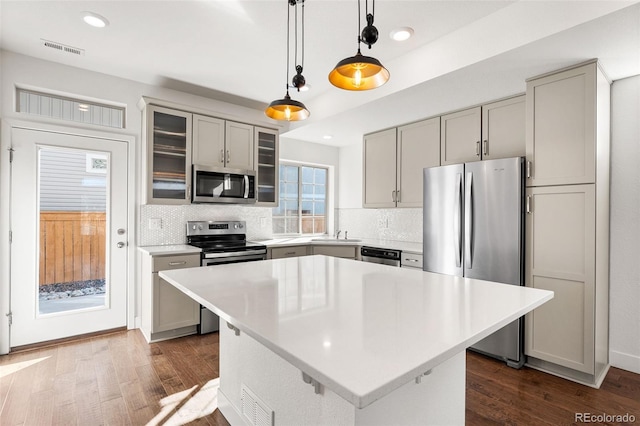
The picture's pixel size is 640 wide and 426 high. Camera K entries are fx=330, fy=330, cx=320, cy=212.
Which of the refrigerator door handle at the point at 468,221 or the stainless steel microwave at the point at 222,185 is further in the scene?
the stainless steel microwave at the point at 222,185

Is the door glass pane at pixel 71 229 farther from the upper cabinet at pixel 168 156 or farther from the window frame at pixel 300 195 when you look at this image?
the window frame at pixel 300 195

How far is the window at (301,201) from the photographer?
4.96 metres

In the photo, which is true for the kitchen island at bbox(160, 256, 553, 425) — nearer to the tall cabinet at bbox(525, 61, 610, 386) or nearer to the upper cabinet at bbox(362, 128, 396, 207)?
the tall cabinet at bbox(525, 61, 610, 386)

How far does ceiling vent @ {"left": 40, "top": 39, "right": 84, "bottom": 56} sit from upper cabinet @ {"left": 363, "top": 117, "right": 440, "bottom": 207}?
10.5 ft

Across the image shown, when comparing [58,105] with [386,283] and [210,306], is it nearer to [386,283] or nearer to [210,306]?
[210,306]

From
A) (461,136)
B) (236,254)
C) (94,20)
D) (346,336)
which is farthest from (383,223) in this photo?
(346,336)

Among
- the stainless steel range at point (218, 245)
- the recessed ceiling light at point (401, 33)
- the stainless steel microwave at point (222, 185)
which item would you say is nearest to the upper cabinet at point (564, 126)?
the recessed ceiling light at point (401, 33)

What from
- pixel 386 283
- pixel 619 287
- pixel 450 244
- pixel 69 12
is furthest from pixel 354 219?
pixel 69 12

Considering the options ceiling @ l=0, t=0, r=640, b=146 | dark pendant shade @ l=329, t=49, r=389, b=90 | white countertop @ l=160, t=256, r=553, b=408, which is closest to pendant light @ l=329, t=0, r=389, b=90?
dark pendant shade @ l=329, t=49, r=389, b=90

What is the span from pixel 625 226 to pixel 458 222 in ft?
4.05

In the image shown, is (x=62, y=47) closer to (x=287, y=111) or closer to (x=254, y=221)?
(x=287, y=111)

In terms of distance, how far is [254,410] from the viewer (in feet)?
5.49

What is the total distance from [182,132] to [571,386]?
4099 millimetres

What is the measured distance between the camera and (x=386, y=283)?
1.64 m
